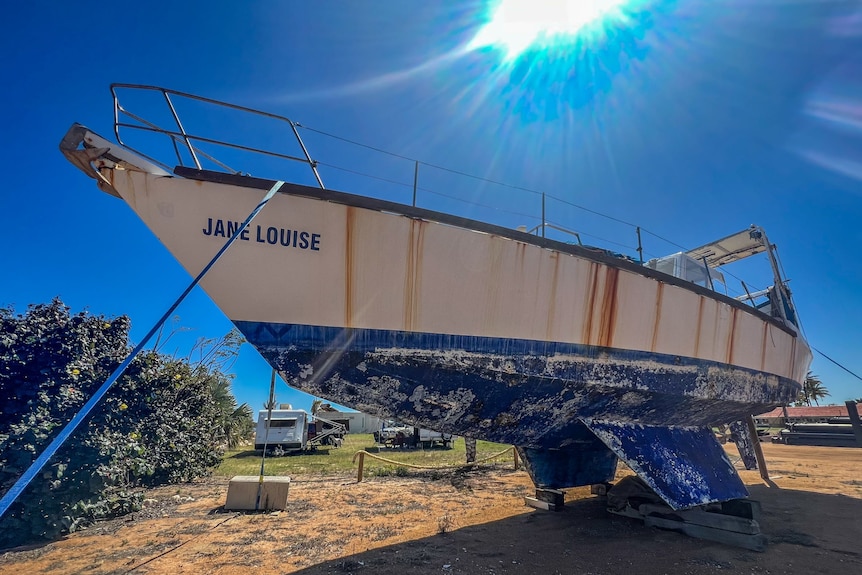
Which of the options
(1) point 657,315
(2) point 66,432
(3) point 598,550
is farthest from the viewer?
(1) point 657,315

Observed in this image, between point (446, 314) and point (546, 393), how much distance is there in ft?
4.85

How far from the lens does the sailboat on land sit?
3.53m

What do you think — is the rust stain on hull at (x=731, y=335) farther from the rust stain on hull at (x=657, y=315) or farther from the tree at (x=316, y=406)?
the tree at (x=316, y=406)

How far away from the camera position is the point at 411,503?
771 cm

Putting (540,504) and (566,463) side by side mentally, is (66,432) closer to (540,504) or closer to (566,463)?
(566,463)

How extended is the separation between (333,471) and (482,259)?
9.81 m

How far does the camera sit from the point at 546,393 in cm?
458

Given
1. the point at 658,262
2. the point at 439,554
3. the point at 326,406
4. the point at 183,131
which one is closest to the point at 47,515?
the point at 439,554

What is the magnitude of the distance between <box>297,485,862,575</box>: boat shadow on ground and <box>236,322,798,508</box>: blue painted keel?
0.59 meters

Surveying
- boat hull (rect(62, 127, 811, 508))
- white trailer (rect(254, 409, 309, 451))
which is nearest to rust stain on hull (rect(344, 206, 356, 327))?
boat hull (rect(62, 127, 811, 508))

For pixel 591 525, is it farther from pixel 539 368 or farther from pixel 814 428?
pixel 814 428

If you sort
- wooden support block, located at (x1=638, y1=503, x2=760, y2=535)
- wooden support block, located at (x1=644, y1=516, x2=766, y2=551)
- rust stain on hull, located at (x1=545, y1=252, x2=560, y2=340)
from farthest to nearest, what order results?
wooden support block, located at (x1=638, y1=503, x2=760, y2=535) < wooden support block, located at (x1=644, y1=516, x2=766, y2=551) < rust stain on hull, located at (x1=545, y1=252, x2=560, y2=340)

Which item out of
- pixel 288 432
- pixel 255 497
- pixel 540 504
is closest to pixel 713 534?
pixel 540 504

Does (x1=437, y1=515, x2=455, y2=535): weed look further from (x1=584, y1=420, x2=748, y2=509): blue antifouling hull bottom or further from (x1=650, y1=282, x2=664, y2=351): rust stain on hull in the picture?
(x1=650, y1=282, x2=664, y2=351): rust stain on hull
